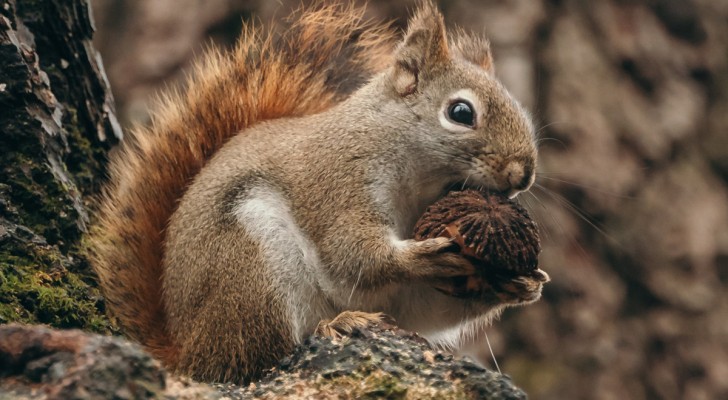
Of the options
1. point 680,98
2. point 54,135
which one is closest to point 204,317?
point 54,135

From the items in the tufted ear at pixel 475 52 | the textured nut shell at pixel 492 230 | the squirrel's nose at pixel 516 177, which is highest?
the tufted ear at pixel 475 52

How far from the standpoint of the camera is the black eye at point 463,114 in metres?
2.20

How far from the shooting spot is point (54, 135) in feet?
6.85

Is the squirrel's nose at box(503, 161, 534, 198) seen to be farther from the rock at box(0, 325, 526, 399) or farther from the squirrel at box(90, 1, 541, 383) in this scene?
the rock at box(0, 325, 526, 399)

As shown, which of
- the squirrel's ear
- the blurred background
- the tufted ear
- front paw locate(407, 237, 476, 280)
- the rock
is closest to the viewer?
the rock

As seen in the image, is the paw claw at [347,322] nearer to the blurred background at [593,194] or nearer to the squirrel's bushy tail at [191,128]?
the squirrel's bushy tail at [191,128]

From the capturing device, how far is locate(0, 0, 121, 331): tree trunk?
1.88 meters

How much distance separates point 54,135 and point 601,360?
3.03 m

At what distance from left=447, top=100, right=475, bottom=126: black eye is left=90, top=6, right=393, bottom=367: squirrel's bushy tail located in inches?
17.5

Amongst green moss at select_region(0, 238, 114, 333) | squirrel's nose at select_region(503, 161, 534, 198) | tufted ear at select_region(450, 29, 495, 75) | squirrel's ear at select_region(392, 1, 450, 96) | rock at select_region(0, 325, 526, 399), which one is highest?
tufted ear at select_region(450, 29, 495, 75)

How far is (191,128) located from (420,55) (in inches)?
24.8

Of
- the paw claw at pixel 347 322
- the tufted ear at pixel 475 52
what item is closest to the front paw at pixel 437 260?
the paw claw at pixel 347 322

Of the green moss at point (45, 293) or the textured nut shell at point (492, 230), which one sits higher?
the textured nut shell at point (492, 230)

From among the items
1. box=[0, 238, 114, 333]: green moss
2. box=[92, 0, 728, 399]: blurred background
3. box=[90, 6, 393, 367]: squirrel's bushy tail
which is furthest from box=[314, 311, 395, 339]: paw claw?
box=[92, 0, 728, 399]: blurred background
